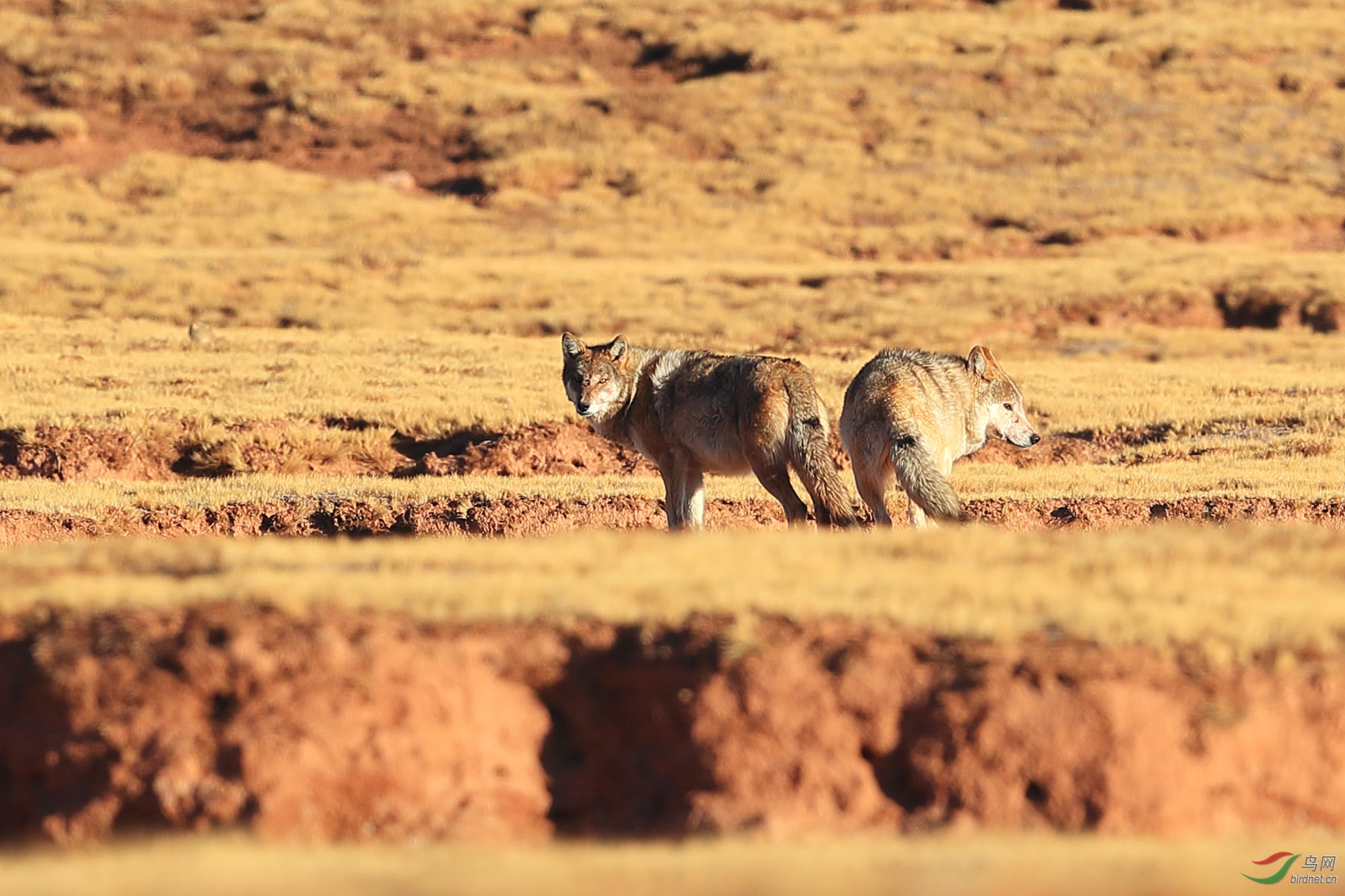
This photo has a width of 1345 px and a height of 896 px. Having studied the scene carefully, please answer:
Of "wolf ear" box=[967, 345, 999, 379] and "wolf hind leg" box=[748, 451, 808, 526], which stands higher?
"wolf ear" box=[967, 345, 999, 379]

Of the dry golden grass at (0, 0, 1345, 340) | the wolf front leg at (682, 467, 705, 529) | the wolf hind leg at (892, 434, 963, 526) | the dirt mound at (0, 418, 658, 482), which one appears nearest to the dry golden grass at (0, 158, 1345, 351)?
the dry golden grass at (0, 0, 1345, 340)

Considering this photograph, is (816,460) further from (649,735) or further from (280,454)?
(280,454)

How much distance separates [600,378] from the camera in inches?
542

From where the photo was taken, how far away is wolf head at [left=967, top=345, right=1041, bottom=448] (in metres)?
14.0

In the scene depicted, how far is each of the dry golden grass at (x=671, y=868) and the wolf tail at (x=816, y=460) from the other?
16.9 ft

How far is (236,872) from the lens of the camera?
6078mm

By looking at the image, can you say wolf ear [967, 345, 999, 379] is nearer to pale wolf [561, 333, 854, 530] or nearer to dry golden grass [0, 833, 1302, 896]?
pale wolf [561, 333, 854, 530]

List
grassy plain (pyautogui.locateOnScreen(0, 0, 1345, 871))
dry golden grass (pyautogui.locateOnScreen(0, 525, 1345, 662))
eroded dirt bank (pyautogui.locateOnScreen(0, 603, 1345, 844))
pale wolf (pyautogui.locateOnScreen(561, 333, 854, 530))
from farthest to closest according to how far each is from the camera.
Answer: pale wolf (pyautogui.locateOnScreen(561, 333, 854, 530)) → grassy plain (pyautogui.locateOnScreen(0, 0, 1345, 871)) → dry golden grass (pyautogui.locateOnScreen(0, 525, 1345, 662)) → eroded dirt bank (pyautogui.locateOnScreen(0, 603, 1345, 844))

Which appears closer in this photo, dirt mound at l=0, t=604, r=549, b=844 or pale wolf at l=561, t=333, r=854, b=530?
dirt mound at l=0, t=604, r=549, b=844

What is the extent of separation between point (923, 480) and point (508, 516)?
561 centimetres

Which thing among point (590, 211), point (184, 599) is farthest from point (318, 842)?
point (590, 211)

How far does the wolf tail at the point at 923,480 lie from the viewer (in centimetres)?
1202

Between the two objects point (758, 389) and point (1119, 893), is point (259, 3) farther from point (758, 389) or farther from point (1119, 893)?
point (1119, 893)

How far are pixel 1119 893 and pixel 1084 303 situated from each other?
3340 cm
